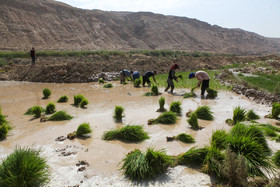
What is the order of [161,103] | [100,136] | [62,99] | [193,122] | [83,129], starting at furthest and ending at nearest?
[62,99] < [161,103] < [193,122] < [100,136] < [83,129]

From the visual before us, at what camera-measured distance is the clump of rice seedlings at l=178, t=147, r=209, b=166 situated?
3.54m

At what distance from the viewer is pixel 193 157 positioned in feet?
11.6

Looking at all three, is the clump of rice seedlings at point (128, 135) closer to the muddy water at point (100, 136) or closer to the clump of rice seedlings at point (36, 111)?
the muddy water at point (100, 136)

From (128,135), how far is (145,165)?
1528 millimetres

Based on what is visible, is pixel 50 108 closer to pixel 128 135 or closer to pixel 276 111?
pixel 128 135

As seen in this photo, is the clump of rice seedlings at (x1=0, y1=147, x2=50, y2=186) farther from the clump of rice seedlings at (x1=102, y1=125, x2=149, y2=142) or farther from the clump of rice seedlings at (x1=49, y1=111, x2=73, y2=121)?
the clump of rice seedlings at (x1=49, y1=111, x2=73, y2=121)

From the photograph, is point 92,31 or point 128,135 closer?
point 128,135

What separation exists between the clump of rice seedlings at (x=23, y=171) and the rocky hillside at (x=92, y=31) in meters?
39.0

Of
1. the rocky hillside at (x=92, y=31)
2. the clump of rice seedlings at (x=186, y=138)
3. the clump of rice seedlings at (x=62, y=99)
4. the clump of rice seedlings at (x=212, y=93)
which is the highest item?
the rocky hillside at (x=92, y=31)

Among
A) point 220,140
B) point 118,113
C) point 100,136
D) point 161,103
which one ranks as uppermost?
point 220,140

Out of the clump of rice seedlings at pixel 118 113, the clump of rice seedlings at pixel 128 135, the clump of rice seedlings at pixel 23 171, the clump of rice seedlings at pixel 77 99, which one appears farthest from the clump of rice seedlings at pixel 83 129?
the clump of rice seedlings at pixel 77 99

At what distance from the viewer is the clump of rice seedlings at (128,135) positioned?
4.70 m

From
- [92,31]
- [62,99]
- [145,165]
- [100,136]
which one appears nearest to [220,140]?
[145,165]

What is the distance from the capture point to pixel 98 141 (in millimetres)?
4664
